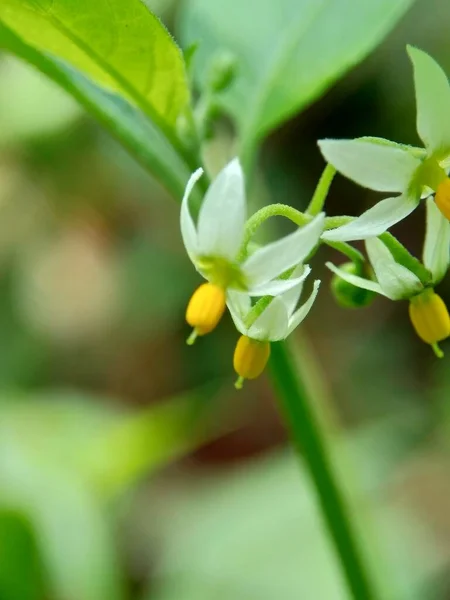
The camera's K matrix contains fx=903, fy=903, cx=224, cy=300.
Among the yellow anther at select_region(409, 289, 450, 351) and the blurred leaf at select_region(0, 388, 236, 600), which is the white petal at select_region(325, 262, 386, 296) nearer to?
the yellow anther at select_region(409, 289, 450, 351)

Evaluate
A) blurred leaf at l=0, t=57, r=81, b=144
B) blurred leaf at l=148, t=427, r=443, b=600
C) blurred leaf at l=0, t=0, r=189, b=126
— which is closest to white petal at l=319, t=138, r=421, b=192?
blurred leaf at l=0, t=0, r=189, b=126

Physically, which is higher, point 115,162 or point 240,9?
point 115,162

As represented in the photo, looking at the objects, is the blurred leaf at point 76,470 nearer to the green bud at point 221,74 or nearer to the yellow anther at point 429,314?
the green bud at point 221,74


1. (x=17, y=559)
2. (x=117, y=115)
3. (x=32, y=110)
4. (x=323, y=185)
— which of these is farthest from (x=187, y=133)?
(x=32, y=110)

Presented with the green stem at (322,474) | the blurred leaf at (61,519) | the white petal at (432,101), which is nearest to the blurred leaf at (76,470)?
the blurred leaf at (61,519)

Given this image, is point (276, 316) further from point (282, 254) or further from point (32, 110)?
point (32, 110)

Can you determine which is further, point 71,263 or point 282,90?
point 71,263

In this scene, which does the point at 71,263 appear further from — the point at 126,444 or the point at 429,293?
the point at 429,293

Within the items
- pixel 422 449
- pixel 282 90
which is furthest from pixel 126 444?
pixel 282 90
